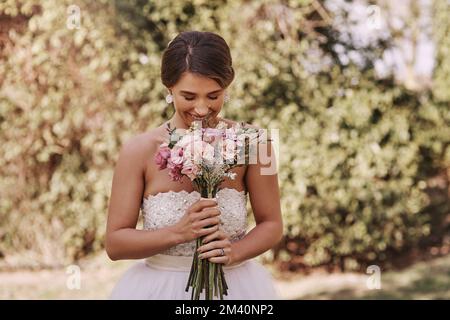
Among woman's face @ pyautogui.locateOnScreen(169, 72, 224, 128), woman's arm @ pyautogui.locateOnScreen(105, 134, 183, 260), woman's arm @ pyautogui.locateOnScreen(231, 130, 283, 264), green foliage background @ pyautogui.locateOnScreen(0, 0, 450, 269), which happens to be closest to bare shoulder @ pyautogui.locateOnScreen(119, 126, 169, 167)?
woman's arm @ pyautogui.locateOnScreen(105, 134, 183, 260)

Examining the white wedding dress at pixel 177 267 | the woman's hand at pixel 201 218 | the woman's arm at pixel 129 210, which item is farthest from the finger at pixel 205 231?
the white wedding dress at pixel 177 267

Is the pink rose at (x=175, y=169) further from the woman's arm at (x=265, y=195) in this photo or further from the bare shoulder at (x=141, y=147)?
the woman's arm at (x=265, y=195)

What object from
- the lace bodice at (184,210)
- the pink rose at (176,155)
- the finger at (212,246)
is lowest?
the finger at (212,246)

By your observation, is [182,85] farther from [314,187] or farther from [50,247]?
[50,247]

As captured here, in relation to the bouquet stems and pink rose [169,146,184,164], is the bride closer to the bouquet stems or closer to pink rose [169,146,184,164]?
the bouquet stems

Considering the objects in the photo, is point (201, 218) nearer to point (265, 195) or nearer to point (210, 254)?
point (210, 254)

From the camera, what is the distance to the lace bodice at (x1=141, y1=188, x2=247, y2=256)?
239 centimetres

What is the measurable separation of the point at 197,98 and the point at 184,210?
1.43 ft

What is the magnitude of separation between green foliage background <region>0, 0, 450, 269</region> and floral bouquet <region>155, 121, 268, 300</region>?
3.90 m

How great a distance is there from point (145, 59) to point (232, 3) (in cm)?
98

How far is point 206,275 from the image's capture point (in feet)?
7.06

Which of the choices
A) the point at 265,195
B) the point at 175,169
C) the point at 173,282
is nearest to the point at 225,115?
the point at 265,195

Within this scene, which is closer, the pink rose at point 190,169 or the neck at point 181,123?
the pink rose at point 190,169

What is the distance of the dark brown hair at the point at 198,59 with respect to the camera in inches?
89.0
